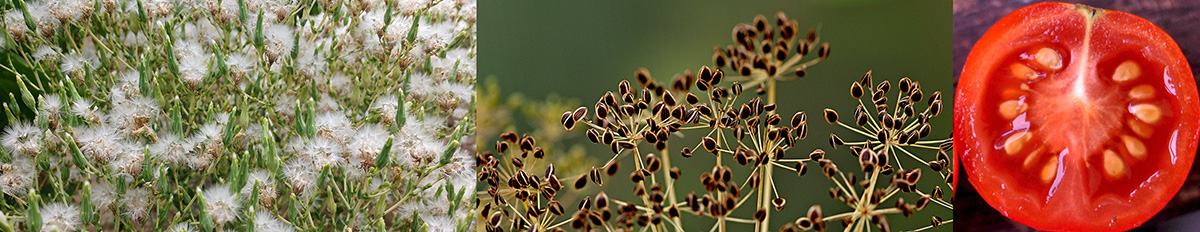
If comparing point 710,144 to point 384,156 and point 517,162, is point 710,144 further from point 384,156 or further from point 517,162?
point 384,156

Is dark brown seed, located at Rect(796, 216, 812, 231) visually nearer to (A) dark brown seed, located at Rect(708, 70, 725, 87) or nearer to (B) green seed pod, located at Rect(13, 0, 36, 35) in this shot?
(A) dark brown seed, located at Rect(708, 70, 725, 87)

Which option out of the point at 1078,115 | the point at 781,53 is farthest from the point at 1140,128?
the point at 781,53

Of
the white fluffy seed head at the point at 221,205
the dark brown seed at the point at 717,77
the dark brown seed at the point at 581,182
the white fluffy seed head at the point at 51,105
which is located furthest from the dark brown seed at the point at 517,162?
the white fluffy seed head at the point at 51,105

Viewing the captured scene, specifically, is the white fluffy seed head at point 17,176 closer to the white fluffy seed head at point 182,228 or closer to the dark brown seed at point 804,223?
the white fluffy seed head at point 182,228

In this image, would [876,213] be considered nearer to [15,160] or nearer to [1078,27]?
[1078,27]

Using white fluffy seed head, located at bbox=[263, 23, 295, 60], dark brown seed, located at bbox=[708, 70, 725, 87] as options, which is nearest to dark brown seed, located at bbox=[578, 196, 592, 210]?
dark brown seed, located at bbox=[708, 70, 725, 87]

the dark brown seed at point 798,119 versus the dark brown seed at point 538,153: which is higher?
the dark brown seed at point 798,119

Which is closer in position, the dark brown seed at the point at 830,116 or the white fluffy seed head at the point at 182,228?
the white fluffy seed head at the point at 182,228
